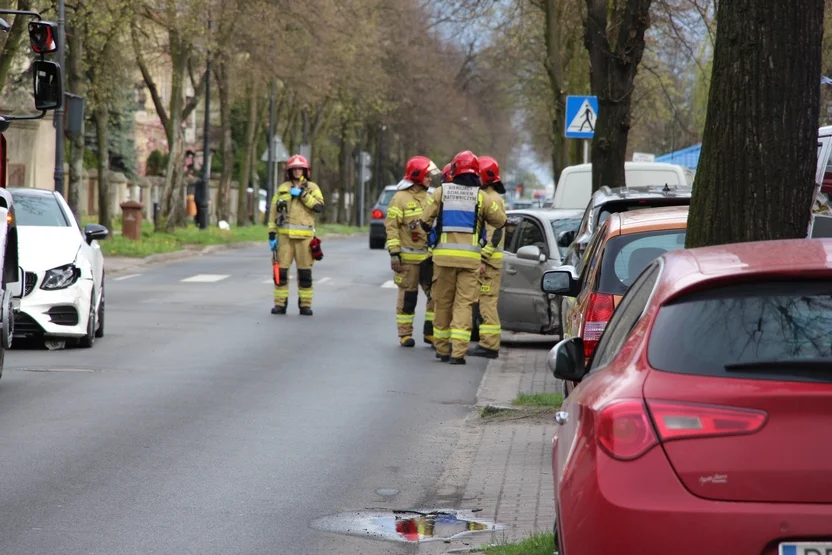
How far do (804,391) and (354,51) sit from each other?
4944 cm

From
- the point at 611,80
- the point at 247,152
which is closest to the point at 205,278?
the point at 611,80

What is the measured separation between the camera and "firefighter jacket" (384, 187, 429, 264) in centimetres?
1541

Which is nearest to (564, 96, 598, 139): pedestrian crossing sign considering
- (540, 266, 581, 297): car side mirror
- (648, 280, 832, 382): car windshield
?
(540, 266, 581, 297): car side mirror

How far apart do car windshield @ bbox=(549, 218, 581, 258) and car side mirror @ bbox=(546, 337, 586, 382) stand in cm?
1031

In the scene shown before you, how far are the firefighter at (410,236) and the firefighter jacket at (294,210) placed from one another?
138 inches

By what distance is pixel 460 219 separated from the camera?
45.7ft

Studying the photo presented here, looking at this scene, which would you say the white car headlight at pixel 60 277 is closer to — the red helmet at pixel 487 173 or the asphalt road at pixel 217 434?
the asphalt road at pixel 217 434

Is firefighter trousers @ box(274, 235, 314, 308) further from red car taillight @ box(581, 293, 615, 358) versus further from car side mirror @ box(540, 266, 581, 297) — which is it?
red car taillight @ box(581, 293, 615, 358)

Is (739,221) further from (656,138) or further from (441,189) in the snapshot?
(656,138)

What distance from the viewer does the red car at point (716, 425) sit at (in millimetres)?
3980

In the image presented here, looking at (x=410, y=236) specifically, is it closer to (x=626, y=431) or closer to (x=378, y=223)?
(x=626, y=431)

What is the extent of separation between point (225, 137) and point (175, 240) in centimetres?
1163

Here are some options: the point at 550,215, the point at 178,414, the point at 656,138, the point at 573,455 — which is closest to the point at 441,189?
the point at 550,215

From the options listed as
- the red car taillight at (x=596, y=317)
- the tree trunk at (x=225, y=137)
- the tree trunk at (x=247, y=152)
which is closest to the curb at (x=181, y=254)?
the tree trunk at (x=225, y=137)
